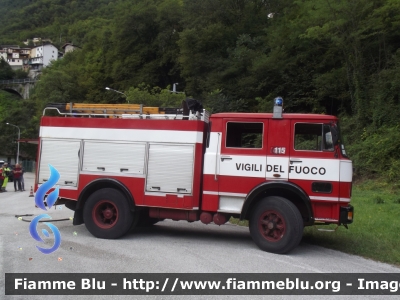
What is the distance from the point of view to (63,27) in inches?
5871

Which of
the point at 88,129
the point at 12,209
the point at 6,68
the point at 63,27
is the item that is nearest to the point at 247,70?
the point at 12,209

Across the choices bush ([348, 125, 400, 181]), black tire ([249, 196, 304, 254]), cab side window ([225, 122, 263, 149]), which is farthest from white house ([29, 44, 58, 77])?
black tire ([249, 196, 304, 254])

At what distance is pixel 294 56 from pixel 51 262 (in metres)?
31.9

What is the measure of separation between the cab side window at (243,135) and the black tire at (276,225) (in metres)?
1.22

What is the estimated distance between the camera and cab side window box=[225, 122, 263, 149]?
924 centimetres

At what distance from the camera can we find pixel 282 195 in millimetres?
9031

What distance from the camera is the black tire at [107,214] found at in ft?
32.1

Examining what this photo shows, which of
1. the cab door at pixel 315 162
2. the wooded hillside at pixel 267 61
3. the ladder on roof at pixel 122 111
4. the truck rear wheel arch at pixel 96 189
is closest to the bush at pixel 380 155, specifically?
the wooded hillside at pixel 267 61

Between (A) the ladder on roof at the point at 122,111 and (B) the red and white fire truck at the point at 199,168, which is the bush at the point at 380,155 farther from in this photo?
(A) the ladder on roof at the point at 122,111

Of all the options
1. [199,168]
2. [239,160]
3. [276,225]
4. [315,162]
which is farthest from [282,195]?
[199,168]

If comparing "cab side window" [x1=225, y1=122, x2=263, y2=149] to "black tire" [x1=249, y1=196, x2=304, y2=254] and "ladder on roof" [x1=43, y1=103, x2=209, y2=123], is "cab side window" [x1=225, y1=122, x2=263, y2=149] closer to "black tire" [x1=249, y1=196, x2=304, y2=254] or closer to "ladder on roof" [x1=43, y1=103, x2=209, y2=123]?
"ladder on roof" [x1=43, y1=103, x2=209, y2=123]

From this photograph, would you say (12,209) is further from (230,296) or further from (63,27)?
(63,27)

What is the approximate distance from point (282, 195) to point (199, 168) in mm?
1777

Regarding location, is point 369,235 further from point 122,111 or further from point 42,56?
point 42,56
